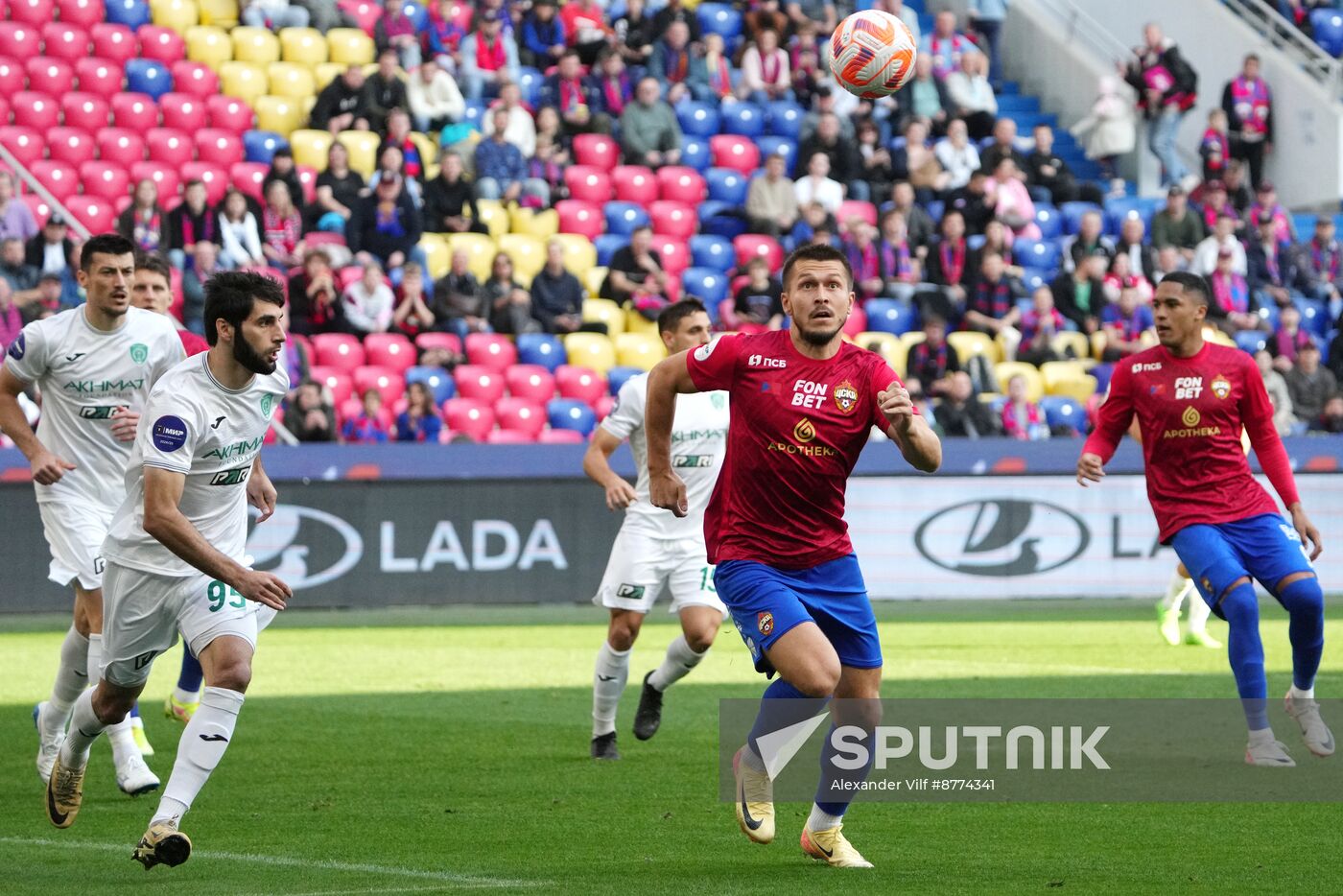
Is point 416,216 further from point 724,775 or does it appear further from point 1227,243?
point 724,775

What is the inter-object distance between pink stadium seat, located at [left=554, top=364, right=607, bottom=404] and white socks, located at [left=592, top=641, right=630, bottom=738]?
11428mm

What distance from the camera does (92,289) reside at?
9.33m

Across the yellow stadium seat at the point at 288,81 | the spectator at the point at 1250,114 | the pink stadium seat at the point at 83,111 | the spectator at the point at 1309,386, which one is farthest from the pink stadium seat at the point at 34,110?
the spectator at the point at 1250,114

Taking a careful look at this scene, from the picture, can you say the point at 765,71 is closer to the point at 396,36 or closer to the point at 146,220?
the point at 396,36

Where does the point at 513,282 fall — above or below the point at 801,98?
below

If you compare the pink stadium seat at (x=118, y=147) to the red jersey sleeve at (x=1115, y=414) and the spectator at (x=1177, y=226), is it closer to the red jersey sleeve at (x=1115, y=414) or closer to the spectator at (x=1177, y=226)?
the spectator at (x=1177, y=226)

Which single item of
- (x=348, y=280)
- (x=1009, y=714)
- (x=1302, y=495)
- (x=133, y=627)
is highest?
(x=133, y=627)

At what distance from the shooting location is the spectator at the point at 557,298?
73.5ft

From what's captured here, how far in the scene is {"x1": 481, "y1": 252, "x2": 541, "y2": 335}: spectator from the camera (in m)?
22.1

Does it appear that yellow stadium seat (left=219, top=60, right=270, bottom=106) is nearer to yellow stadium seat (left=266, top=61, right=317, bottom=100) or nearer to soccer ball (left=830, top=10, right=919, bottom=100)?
yellow stadium seat (left=266, top=61, right=317, bottom=100)

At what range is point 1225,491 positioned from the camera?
33.1 feet

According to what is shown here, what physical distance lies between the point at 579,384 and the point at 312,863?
48.2 ft

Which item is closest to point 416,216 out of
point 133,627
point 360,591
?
point 360,591

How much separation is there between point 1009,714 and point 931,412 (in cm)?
1055
